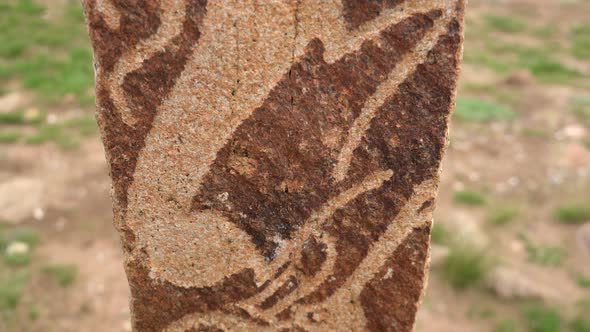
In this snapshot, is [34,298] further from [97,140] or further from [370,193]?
[370,193]

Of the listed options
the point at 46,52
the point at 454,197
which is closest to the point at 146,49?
the point at 454,197

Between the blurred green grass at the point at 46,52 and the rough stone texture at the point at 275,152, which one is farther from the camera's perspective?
the blurred green grass at the point at 46,52

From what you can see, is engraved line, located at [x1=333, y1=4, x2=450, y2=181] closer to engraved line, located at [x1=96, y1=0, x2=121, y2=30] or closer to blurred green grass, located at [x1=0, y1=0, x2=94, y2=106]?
engraved line, located at [x1=96, y1=0, x2=121, y2=30]

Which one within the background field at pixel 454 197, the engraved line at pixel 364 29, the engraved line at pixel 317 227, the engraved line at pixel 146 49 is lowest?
the engraved line at pixel 317 227

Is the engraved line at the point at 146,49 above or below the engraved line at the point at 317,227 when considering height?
above

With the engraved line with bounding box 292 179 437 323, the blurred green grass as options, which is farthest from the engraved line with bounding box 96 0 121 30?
the blurred green grass

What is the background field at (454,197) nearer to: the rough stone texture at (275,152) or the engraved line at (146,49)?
the rough stone texture at (275,152)

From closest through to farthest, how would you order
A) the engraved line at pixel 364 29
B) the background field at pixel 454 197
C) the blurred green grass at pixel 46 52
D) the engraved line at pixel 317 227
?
the engraved line at pixel 364 29, the engraved line at pixel 317 227, the background field at pixel 454 197, the blurred green grass at pixel 46 52

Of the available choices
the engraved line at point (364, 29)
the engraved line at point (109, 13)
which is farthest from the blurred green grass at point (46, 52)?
the engraved line at point (364, 29)
